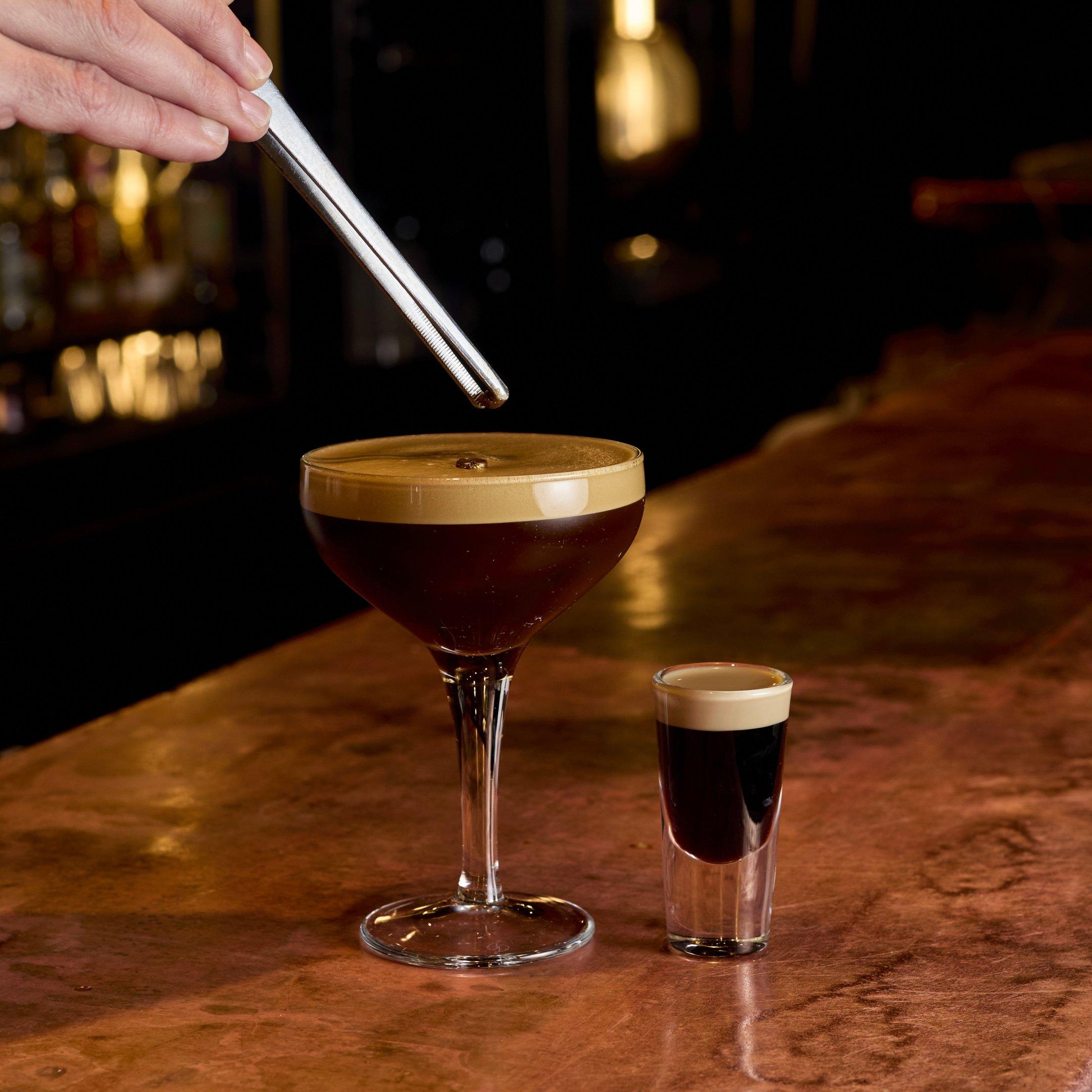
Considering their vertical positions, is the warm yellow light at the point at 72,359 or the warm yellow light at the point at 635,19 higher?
the warm yellow light at the point at 635,19

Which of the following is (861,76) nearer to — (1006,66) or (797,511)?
(1006,66)

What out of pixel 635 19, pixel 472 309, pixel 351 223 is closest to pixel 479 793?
pixel 351 223

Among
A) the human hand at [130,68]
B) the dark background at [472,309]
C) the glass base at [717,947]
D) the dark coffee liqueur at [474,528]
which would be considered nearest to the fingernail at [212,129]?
the human hand at [130,68]

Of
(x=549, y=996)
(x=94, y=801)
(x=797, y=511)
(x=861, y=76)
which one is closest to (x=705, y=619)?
(x=797, y=511)

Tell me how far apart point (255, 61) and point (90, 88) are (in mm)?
81

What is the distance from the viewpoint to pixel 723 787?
31.1 inches

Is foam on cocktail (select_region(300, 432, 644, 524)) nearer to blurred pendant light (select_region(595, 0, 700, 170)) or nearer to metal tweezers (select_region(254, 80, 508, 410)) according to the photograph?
metal tweezers (select_region(254, 80, 508, 410))

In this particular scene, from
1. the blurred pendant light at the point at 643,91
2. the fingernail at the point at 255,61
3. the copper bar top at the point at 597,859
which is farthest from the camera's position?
the blurred pendant light at the point at 643,91

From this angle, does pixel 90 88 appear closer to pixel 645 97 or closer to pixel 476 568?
pixel 476 568

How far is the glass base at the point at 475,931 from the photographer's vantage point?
77 cm

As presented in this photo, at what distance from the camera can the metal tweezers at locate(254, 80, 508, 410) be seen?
760 mm

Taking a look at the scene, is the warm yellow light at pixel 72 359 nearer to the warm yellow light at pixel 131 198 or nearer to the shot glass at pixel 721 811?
the warm yellow light at pixel 131 198

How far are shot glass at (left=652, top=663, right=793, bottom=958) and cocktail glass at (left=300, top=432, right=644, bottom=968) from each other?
2.3 inches

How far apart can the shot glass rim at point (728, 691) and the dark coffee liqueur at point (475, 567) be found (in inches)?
3.0
